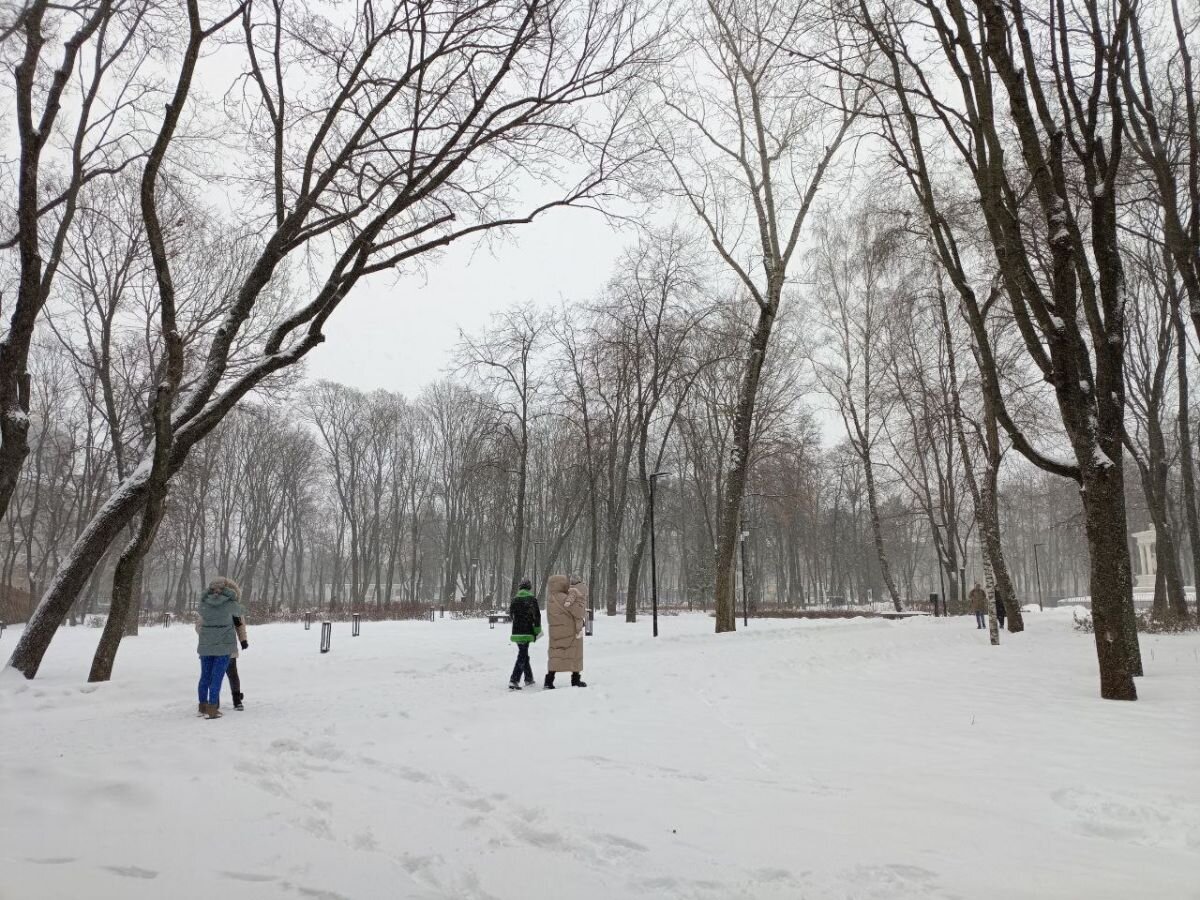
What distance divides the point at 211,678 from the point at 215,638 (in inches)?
17.8

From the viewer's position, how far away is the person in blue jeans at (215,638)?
8.02 metres

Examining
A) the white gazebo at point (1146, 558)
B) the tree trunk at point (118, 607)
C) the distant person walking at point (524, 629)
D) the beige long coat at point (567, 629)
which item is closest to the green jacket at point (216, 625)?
the tree trunk at point (118, 607)

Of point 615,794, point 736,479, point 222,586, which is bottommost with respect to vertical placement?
point 615,794

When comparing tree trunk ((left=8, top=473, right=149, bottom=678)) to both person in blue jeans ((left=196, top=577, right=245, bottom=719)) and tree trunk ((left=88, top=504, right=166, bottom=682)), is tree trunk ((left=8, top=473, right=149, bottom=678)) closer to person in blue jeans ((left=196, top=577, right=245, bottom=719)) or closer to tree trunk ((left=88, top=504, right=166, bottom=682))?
tree trunk ((left=88, top=504, right=166, bottom=682))

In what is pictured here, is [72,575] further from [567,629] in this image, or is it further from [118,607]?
[567,629]

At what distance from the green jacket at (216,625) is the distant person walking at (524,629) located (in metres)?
3.50

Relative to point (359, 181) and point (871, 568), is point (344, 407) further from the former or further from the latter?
point (871, 568)

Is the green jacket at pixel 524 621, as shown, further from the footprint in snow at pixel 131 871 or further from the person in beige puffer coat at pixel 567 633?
the footprint in snow at pixel 131 871

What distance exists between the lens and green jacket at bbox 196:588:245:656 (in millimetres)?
8188

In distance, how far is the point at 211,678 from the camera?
8023mm

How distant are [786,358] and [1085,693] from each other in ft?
77.2

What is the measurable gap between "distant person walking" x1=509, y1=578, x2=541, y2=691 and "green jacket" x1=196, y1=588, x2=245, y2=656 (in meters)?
3.50

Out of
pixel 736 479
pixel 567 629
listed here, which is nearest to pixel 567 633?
pixel 567 629

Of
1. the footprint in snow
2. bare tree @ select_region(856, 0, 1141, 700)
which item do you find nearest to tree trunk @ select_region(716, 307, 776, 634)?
bare tree @ select_region(856, 0, 1141, 700)
